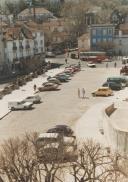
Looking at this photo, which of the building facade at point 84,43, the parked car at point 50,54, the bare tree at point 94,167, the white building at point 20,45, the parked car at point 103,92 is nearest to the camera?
the bare tree at point 94,167

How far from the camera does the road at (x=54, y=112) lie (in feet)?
141

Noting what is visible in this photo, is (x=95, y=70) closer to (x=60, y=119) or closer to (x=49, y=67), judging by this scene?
(x=49, y=67)

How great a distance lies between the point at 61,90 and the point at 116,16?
7343cm

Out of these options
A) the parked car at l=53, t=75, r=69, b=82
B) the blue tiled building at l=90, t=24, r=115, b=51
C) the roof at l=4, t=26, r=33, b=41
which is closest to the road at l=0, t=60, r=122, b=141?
the parked car at l=53, t=75, r=69, b=82

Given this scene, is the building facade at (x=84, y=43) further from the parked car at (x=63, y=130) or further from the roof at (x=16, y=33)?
the parked car at (x=63, y=130)

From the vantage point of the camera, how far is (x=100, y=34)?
102m

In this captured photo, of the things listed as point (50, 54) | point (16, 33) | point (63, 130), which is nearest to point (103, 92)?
point (63, 130)

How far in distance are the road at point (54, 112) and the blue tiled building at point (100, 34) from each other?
3334 cm

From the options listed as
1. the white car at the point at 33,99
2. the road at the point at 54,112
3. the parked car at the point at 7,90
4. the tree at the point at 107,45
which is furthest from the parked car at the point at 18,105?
the tree at the point at 107,45

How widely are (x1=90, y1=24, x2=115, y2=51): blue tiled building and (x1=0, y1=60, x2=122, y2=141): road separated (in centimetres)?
3334

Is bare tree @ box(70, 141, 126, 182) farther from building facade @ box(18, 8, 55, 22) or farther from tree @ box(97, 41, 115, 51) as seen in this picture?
building facade @ box(18, 8, 55, 22)

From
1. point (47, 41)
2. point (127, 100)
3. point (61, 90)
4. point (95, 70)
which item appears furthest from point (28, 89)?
point (47, 41)

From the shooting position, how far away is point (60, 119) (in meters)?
45.7

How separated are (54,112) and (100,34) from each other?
180ft
